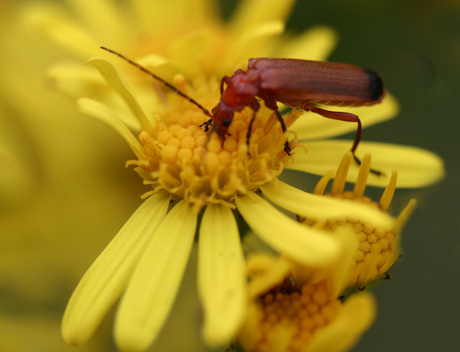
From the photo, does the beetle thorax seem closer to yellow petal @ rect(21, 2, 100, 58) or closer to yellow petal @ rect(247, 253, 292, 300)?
yellow petal @ rect(247, 253, 292, 300)

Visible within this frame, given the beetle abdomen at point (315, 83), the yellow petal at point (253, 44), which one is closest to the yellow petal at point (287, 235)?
the beetle abdomen at point (315, 83)

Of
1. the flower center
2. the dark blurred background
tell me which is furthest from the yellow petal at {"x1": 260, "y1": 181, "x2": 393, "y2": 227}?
the dark blurred background

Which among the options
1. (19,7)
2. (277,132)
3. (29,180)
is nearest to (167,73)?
(277,132)

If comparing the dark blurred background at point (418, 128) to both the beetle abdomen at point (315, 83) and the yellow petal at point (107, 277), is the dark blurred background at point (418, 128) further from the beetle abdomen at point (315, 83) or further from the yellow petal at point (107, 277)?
the yellow petal at point (107, 277)

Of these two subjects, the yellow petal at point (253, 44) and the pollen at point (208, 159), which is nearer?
the pollen at point (208, 159)

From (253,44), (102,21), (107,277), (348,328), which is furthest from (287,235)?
(102,21)

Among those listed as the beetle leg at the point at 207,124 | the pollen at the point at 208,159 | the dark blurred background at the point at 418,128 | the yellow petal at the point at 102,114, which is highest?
the yellow petal at the point at 102,114

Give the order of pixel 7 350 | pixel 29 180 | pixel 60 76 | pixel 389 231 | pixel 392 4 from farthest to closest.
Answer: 1. pixel 392 4
2. pixel 29 180
3. pixel 60 76
4. pixel 7 350
5. pixel 389 231

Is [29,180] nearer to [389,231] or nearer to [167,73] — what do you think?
[167,73]
